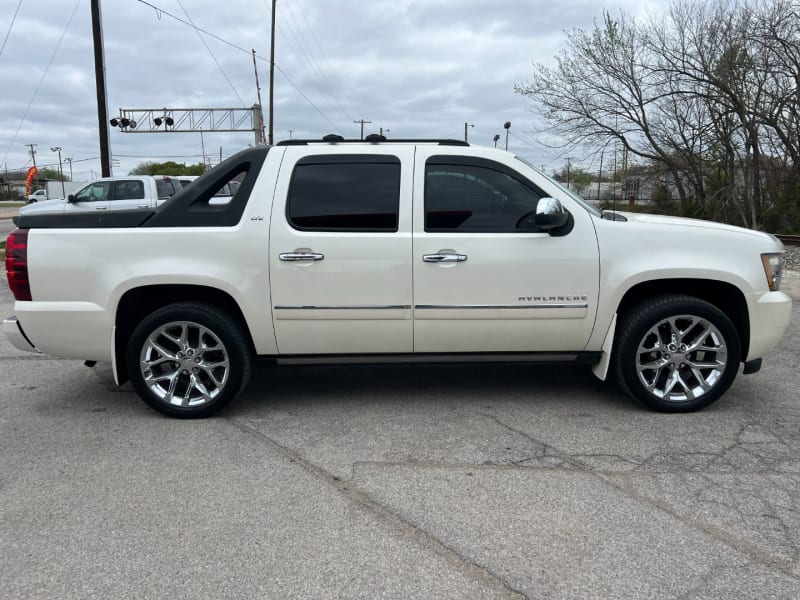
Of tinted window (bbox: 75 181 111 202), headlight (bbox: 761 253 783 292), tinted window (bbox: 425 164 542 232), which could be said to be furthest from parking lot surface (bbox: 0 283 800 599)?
tinted window (bbox: 75 181 111 202)

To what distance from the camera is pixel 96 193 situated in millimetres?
16672

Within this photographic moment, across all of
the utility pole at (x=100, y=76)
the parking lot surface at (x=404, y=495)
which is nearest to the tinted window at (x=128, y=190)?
the utility pole at (x=100, y=76)

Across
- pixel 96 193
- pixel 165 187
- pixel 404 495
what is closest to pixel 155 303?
pixel 404 495

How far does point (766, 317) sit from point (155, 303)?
14.1ft

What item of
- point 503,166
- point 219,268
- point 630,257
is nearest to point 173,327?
point 219,268

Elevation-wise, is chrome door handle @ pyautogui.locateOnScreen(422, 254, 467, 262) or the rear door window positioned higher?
the rear door window

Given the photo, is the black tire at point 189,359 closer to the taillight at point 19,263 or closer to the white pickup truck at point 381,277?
the white pickup truck at point 381,277

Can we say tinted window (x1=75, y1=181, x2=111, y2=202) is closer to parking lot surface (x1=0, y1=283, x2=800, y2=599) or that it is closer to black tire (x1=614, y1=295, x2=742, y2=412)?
parking lot surface (x1=0, y1=283, x2=800, y2=599)

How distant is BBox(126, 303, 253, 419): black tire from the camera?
164 inches

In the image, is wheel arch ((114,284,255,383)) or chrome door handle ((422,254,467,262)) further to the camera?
wheel arch ((114,284,255,383))

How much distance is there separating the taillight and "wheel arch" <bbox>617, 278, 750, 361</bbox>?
4.03 meters

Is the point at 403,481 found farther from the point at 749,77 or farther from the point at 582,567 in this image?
the point at 749,77

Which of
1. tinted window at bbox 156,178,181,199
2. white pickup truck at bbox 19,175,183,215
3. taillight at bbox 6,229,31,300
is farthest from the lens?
tinted window at bbox 156,178,181,199

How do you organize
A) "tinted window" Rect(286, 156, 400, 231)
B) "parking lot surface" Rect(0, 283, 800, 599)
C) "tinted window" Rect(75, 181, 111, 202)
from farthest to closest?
"tinted window" Rect(75, 181, 111, 202), "tinted window" Rect(286, 156, 400, 231), "parking lot surface" Rect(0, 283, 800, 599)
